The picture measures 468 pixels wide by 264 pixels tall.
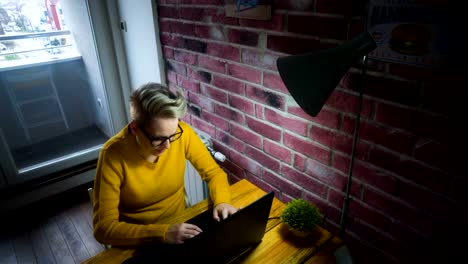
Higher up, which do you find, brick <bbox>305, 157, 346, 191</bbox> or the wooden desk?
brick <bbox>305, 157, 346, 191</bbox>

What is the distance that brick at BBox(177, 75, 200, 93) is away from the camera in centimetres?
188

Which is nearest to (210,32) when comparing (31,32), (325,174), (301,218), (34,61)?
(325,174)

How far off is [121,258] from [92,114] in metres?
2.51

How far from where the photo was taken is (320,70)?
0.76 meters

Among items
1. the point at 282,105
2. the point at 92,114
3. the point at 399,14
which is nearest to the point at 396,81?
the point at 399,14

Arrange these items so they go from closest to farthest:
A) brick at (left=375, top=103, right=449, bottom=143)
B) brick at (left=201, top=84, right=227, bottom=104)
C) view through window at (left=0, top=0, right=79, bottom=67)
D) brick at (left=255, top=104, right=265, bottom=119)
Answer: brick at (left=375, top=103, right=449, bottom=143) → brick at (left=255, top=104, right=265, bottom=119) → brick at (left=201, top=84, right=227, bottom=104) → view through window at (left=0, top=0, right=79, bottom=67)

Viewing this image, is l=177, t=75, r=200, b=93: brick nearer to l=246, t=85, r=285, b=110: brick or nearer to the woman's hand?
l=246, t=85, r=285, b=110: brick

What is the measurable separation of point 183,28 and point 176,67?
278 mm

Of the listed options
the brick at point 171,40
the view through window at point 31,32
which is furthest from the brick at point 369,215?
the view through window at point 31,32

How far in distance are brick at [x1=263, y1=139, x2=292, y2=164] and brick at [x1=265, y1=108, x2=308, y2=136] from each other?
114mm

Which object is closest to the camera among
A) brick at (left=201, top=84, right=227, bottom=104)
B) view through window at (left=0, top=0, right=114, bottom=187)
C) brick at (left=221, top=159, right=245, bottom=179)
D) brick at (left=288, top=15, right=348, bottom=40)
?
brick at (left=288, top=15, right=348, bottom=40)

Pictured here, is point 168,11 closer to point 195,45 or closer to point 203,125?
point 195,45

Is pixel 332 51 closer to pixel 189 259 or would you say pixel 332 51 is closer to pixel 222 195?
pixel 189 259

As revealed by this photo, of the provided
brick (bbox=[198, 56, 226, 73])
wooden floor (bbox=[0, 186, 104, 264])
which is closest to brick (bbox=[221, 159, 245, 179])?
brick (bbox=[198, 56, 226, 73])
